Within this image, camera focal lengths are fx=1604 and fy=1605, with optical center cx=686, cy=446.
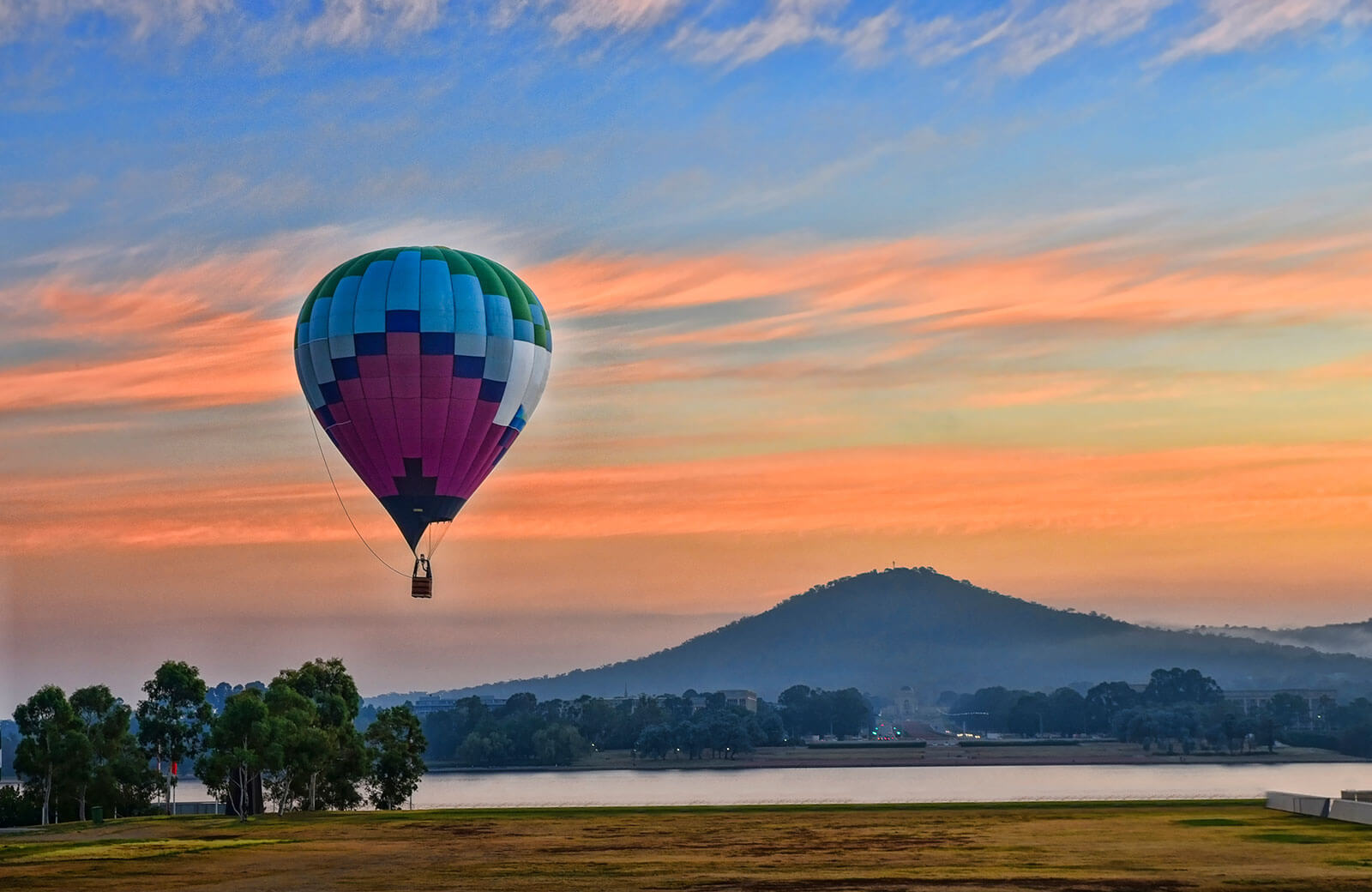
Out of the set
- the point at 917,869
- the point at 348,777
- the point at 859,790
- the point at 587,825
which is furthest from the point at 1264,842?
the point at 859,790

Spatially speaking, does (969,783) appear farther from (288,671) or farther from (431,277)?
(431,277)

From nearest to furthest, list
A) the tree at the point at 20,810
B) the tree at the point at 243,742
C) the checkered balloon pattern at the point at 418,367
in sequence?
the checkered balloon pattern at the point at 418,367
the tree at the point at 243,742
the tree at the point at 20,810

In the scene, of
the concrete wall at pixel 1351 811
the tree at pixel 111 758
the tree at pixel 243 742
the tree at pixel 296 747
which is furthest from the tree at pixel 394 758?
the concrete wall at pixel 1351 811

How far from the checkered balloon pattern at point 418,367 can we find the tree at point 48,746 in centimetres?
2546

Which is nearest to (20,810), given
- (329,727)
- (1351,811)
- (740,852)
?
(329,727)

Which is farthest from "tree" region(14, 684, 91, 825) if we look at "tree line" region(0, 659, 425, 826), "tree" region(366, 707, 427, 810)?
"tree" region(366, 707, 427, 810)

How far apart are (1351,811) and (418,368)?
39991mm

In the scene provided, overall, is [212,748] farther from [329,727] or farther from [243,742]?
[329,727]

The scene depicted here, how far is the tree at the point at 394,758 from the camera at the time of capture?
10288 cm

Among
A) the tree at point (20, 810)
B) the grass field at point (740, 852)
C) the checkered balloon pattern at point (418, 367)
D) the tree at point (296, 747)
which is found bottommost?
the grass field at point (740, 852)

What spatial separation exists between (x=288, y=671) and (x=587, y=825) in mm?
39516

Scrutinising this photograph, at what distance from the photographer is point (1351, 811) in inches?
2248

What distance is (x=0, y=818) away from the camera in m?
85.8

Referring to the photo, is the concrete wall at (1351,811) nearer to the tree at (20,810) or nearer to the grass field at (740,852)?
the grass field at (740,852)
